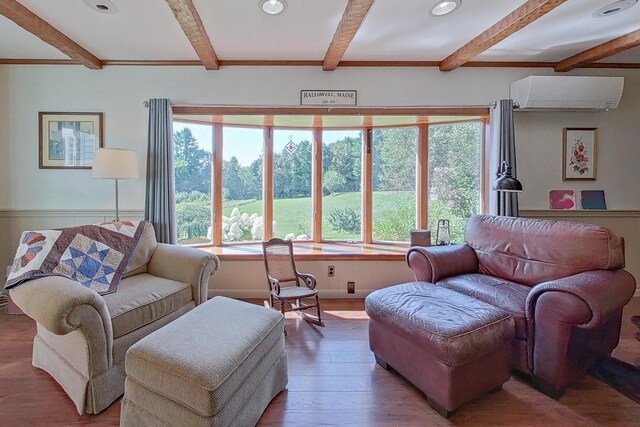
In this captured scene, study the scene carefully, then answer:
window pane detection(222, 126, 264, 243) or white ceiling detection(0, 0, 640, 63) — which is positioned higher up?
white ceiling detection(0, 0, 640, 63)

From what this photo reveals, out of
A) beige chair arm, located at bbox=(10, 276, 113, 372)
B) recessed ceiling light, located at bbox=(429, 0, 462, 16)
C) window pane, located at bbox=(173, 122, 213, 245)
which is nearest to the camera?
beige chair arm, located at bbox=(10, 276, 113, 372)

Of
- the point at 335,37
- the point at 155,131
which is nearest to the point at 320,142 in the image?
the point at 335,37

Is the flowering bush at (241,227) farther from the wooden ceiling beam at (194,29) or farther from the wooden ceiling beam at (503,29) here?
the wooden ceiling beam at (503,29)

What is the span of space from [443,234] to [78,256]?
3292 millimetres

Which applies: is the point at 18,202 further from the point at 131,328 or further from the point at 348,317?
the point at 348,317

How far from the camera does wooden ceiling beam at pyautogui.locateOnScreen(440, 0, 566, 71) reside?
7.02 ft

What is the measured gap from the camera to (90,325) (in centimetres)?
169

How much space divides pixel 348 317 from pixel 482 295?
125 centimetres

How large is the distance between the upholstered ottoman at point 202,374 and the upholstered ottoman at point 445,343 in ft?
2.54

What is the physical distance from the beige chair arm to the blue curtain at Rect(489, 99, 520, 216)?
345 cm

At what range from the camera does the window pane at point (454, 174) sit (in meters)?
3.71

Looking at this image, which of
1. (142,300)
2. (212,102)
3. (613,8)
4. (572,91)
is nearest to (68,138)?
(212,102)

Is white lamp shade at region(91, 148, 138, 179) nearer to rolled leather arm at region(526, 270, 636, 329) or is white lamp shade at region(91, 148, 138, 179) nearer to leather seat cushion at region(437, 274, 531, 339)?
leather seat cushion at region(437, 274, 531, 339)

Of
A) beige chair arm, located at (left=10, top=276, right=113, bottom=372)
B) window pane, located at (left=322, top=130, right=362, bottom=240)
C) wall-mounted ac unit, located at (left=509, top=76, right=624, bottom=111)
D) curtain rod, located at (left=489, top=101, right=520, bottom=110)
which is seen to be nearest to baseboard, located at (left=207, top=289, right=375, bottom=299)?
window pane, located at (left=322, top=130, right=362, bottom=240)
